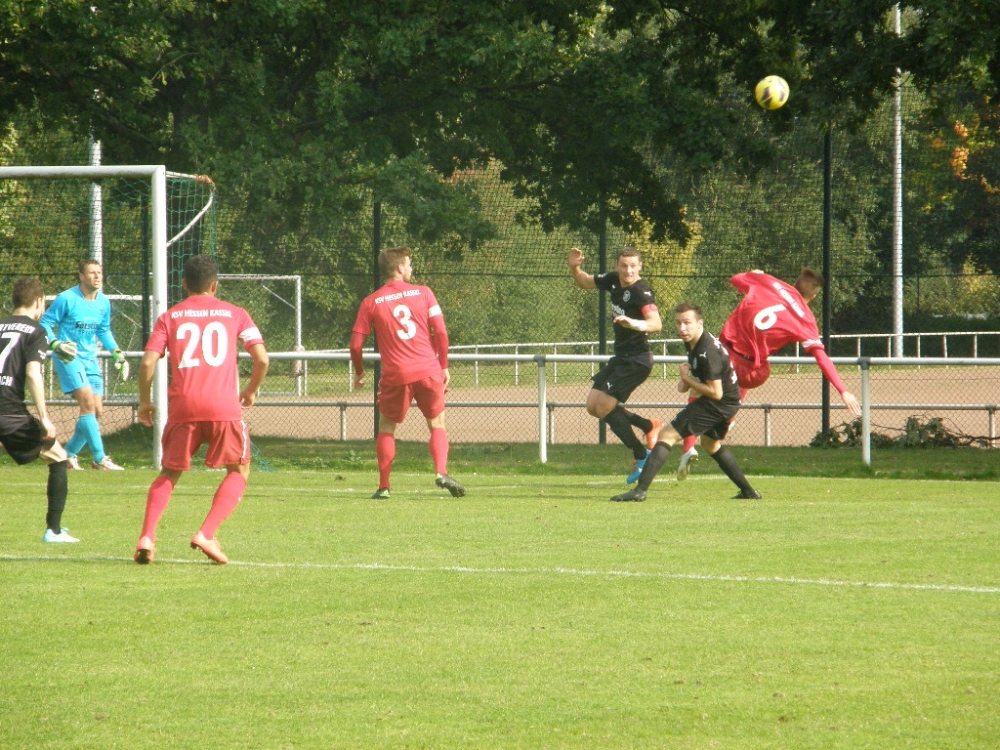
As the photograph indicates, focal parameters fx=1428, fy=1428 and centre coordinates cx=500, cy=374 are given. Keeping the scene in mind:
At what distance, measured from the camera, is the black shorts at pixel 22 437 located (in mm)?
8648

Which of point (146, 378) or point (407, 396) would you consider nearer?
point (146, 378)

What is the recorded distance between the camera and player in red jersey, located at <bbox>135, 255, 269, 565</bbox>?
7977mm

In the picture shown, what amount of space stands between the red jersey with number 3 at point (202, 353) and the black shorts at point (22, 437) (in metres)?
1.20

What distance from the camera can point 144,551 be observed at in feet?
26.0

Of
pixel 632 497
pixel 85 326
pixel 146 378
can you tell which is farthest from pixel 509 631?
pixel 85 326

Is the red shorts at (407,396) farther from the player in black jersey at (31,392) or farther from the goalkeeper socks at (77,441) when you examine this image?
the goalkeeper socks at (77,441)

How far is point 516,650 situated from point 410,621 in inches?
30.3

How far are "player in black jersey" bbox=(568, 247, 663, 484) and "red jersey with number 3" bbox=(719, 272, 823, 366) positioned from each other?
719 millimetres

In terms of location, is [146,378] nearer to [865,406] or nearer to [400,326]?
[400,326]

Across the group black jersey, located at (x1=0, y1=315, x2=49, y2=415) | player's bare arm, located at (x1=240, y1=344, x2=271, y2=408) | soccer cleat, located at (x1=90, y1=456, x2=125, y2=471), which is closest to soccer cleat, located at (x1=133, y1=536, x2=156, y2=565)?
player's bare arm, located at (x1=240, y1=344, x2=271, y2=408)

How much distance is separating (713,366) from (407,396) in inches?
98.1

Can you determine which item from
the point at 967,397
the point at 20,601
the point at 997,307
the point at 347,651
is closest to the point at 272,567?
the point at 20,601

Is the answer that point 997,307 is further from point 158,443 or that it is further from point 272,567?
point 272,567

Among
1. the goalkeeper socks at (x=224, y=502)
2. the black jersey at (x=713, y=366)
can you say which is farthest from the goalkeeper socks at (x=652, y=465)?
the goalkeeper socks at (x=224, y=502)
